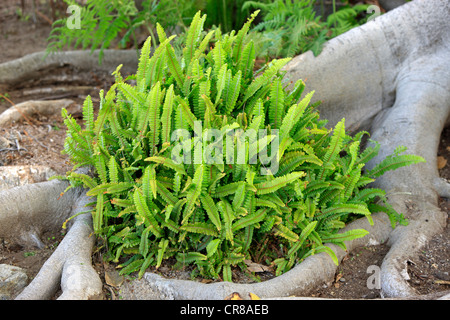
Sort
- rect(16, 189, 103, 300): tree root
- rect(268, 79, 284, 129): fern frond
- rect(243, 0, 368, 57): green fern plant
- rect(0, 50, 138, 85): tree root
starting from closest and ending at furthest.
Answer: rect(16, 189, 103, 300): tree root → rect(268, 79, 284, 129): fern frond → rect(243, 0, 368, 57): green fern plant → rect(0, 50, 138, 85): tree root

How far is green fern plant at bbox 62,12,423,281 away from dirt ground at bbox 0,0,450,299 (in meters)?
0.29

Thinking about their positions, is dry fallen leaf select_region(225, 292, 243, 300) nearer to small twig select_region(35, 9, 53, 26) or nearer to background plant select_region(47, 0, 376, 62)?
background plant select_region(47, 0, 376, 62)

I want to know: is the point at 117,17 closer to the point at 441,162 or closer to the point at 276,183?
the point at 276,183

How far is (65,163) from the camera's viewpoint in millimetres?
3555

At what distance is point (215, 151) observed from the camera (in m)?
2.79

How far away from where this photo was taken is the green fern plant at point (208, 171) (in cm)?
276

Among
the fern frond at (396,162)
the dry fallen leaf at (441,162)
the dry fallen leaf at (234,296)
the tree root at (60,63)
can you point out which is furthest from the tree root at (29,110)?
the dry fallen leaf at (441,162)

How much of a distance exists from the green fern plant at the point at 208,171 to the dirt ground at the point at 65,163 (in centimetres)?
29

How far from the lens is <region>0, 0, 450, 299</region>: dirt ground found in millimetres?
3039

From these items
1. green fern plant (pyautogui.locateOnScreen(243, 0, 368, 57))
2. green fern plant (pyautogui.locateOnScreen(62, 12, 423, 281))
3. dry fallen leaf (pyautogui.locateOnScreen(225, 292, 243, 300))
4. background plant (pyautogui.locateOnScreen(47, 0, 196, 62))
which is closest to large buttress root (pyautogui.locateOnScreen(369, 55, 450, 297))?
green fern plant (pyautogui.locateOnScreen(62, 12, 423, 281))

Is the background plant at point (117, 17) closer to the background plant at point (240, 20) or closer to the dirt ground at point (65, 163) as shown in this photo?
the background plant at point (240, 20)

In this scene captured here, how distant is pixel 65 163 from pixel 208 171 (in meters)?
1.42

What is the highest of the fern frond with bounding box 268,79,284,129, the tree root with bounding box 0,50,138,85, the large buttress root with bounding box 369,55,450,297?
the fern frond with bounding box 268,79,284,129

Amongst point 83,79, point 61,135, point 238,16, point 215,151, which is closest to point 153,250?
point 215,151
